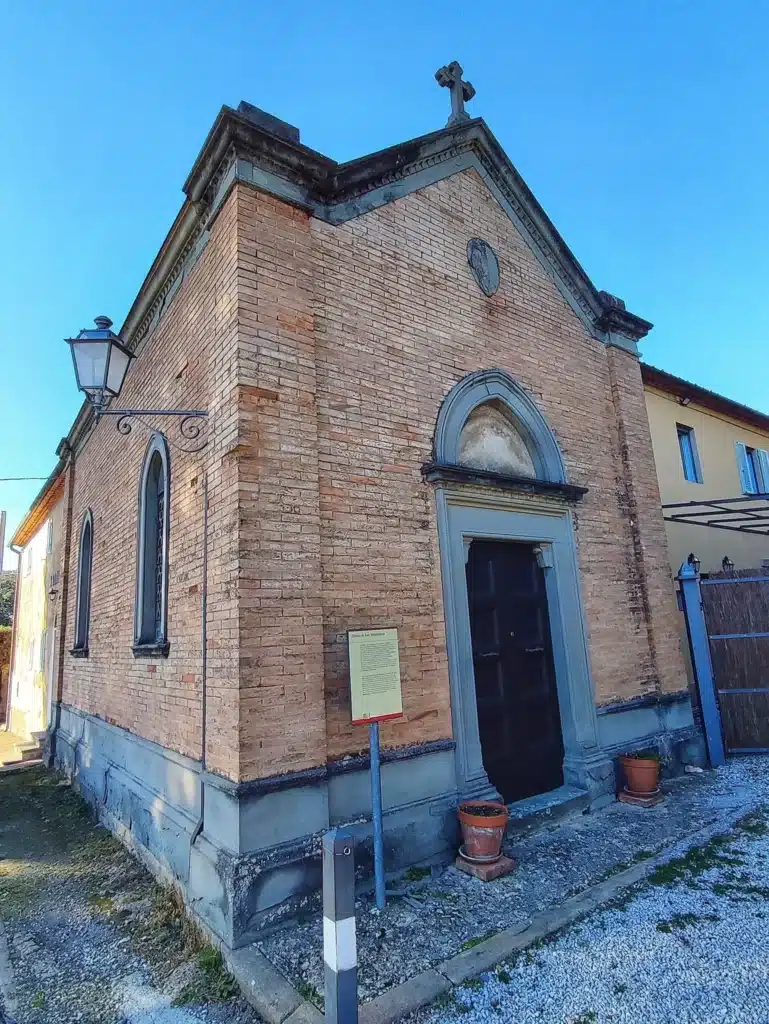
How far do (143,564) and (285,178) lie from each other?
14.1 ft

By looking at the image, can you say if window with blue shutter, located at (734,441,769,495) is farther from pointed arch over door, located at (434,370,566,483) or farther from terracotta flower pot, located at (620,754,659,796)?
terracotta flower pot, located at (620,754,659,796)

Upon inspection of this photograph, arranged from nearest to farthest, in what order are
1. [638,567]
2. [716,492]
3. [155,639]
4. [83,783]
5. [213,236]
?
[213,236], [155,639], [638,567], [83,783], [716,492]

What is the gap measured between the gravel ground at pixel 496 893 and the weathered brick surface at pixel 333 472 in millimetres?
1069

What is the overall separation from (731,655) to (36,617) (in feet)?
49.9

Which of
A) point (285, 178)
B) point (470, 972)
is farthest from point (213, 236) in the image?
point (470, 972)

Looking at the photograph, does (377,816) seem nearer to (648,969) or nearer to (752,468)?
(648,969)

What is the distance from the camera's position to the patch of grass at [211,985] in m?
3.36

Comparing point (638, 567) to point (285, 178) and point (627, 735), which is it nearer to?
point (627, 735)

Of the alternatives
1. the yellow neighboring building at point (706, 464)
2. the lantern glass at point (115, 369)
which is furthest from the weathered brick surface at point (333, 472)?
the yellow neighboring building at point (706, 464)

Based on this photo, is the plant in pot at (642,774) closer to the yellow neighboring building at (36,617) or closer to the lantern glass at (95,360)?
the lantern glass at (95,360)

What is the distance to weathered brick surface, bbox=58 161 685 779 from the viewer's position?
14.1 ft

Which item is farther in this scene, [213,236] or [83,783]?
[83,783]

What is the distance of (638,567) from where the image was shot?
7.57 m

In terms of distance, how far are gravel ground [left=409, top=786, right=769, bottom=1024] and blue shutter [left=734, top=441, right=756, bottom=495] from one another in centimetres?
1176
